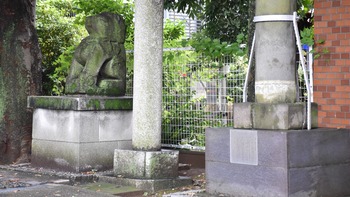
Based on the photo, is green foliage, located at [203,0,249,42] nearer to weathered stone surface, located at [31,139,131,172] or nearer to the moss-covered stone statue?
the moss-covered stone statue

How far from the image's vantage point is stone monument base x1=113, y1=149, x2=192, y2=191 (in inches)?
346

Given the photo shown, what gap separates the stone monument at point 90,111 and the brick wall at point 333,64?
3.20 m

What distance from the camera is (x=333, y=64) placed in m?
8.32

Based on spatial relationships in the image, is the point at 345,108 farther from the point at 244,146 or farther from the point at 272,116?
the point at 244,146

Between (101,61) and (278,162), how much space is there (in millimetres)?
4401

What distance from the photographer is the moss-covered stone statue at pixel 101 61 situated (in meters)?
10.4

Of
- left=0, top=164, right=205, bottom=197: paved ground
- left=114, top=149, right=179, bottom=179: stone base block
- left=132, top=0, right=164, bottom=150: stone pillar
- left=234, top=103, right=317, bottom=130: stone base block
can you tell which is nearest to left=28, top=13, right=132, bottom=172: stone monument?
left=0, top=164, right=205, bottom=197: paved ground

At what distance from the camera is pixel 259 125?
7.09 m

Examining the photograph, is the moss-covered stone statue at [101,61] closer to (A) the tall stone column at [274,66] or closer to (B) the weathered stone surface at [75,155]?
(B) the weathered stone surface at [75,155]

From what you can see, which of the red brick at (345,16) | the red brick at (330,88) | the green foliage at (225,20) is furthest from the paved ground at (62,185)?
the green foliage at (225,20)

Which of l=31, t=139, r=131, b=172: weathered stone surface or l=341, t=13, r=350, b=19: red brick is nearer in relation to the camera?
l=341, t=13, r=350, b=19: red brick

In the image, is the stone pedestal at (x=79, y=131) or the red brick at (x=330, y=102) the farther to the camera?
the stone pedestal at (x=79, y=131)

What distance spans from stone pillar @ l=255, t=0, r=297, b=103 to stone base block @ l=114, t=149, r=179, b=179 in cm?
213

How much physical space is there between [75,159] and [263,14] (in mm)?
3994
